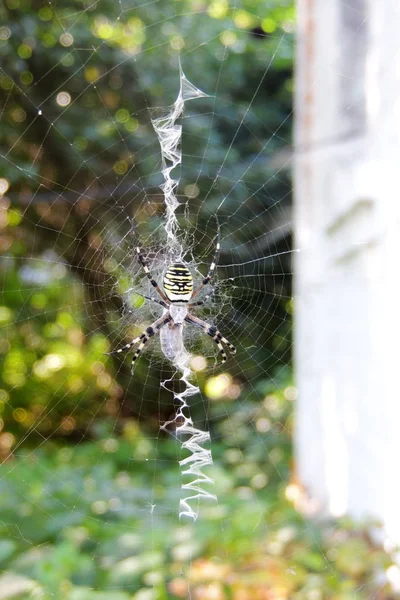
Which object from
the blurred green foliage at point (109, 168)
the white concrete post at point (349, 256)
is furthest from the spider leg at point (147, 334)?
the white concrete post at point (349, 256)

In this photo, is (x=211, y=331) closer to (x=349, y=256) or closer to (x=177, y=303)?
(x=177, y=303)

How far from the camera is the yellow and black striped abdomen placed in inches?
151

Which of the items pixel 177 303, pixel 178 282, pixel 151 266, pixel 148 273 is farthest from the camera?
pixel 151 266

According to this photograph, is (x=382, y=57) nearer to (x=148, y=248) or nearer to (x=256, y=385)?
(x=148, y=248)

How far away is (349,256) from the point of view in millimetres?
5012

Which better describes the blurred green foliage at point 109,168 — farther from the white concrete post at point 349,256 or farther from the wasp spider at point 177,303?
the white concrete post at point 349,256

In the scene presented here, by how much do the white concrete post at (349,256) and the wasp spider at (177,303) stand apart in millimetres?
1152

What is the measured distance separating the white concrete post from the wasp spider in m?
1.15

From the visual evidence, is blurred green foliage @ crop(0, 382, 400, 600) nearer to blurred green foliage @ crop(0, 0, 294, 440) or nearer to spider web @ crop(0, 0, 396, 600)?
spider web @ crop(0, 0, 396, 600)

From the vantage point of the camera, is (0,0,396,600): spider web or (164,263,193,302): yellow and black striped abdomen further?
(0,0,396,600): spider web

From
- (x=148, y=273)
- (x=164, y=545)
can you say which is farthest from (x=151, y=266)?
→ (x=164, y=545)

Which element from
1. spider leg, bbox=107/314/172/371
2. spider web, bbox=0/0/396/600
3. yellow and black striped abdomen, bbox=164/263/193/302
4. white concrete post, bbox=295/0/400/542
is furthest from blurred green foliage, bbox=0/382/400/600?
yellow and black striped abdomen, bbox=164/263/193/302

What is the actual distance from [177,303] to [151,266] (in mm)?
403

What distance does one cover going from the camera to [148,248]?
178 inches
